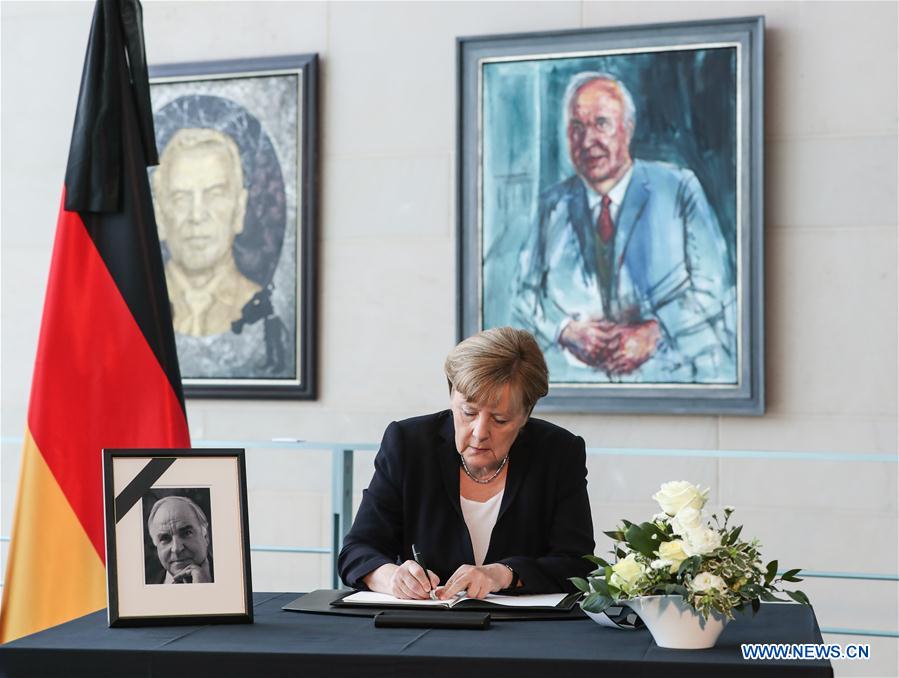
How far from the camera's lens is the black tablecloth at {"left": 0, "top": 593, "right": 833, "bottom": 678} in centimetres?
163

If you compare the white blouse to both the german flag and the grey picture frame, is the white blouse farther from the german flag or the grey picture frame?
the grey picture frame

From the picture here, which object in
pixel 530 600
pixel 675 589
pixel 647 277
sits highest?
pixel 647 277

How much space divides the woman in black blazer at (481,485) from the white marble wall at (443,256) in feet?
4.42

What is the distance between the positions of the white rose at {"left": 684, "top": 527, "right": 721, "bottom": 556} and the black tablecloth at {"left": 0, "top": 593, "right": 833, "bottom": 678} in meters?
0.15

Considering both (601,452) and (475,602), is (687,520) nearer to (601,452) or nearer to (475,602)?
(475,602)

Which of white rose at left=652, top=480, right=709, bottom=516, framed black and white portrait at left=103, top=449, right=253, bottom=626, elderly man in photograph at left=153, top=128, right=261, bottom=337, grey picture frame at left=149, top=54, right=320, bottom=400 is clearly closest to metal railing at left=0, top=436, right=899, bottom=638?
grey picture frame at left=149, top=54, right=320, bottom=400

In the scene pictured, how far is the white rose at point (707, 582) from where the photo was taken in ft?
5.50

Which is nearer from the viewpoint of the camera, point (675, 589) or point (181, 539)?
point (675, 589)

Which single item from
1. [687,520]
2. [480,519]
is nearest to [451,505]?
[480,519]

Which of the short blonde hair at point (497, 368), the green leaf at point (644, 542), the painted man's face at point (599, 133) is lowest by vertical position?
the green leaf at point (644, 542)

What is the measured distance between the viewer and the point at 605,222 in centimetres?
377

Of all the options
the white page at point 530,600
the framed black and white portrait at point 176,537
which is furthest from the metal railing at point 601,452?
the framed black and white portrait at point 176,537

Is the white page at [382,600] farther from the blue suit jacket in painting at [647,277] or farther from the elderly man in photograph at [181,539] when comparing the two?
the blue suit jacket in painting at [647,277]

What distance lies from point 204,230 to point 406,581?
2.33 meters
